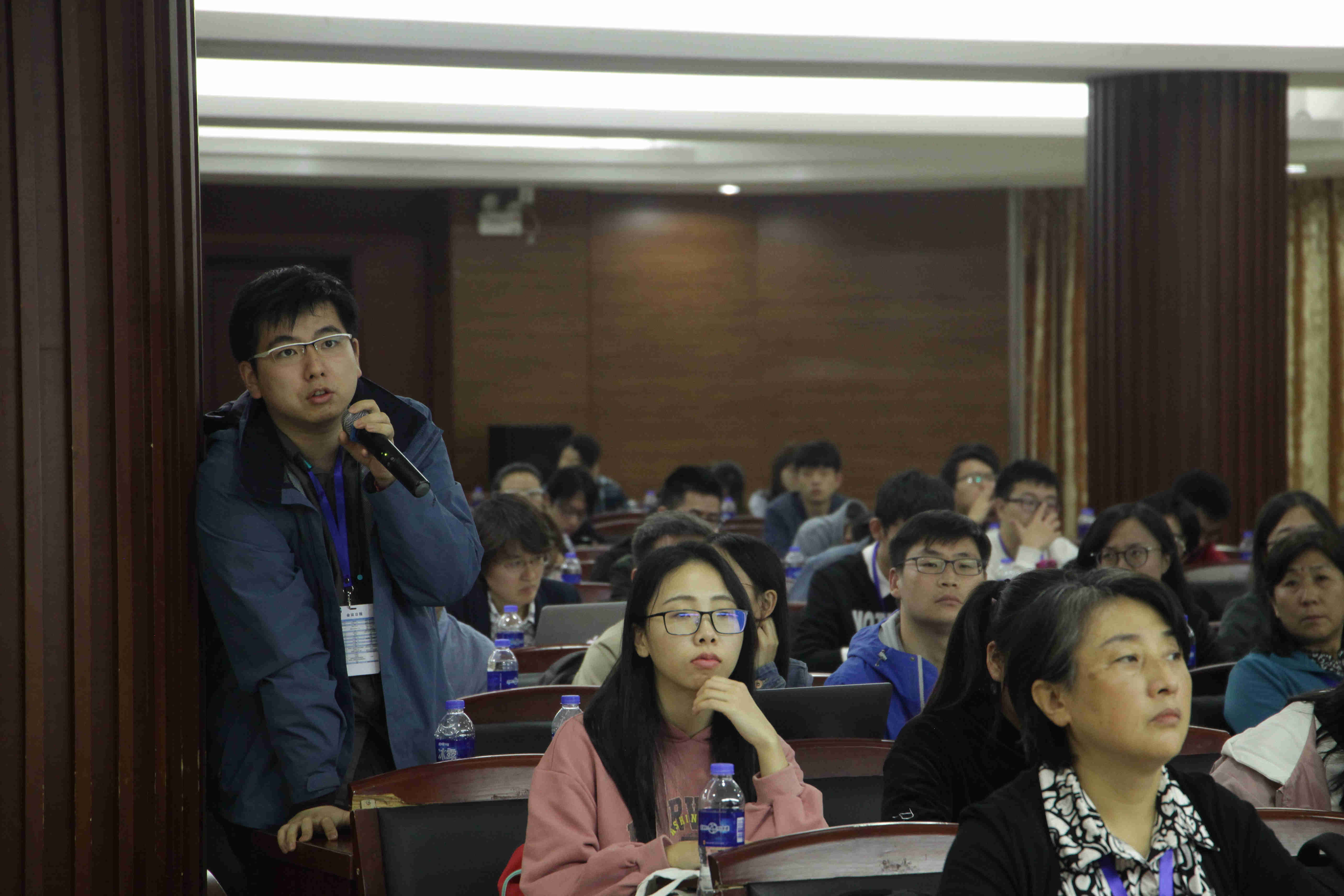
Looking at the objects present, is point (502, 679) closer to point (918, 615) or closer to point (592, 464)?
point (918, 615)

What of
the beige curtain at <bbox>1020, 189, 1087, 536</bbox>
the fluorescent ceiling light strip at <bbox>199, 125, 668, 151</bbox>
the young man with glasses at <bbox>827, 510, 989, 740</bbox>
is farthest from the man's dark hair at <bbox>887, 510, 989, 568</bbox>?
the beige curtain at <bbox>1020, 189, 1087, 536</bbox>

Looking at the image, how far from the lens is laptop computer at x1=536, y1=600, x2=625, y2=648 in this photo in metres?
4.82

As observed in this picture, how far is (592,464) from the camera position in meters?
10.5

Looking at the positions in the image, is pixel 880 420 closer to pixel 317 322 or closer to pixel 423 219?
pixel 423 219

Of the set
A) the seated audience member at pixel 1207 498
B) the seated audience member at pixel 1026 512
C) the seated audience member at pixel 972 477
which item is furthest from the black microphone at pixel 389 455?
the seated audience member at pixel 1207 498

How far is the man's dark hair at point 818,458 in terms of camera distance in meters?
8.23

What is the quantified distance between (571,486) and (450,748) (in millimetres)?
5326

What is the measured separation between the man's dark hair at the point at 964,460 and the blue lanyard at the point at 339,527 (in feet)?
16.1

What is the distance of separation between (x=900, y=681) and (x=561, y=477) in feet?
16.7

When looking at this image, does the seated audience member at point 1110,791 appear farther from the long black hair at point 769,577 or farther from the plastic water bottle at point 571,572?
the plastic water bottle at point 571,572

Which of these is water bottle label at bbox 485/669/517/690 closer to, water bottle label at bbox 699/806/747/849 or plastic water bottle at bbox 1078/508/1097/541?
water bottle label at bbox 699/806/747/849

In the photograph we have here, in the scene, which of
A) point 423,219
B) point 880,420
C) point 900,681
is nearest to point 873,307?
point 880,420

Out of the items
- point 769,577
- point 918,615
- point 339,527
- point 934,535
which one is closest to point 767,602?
point 769,577

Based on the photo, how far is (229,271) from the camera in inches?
500
